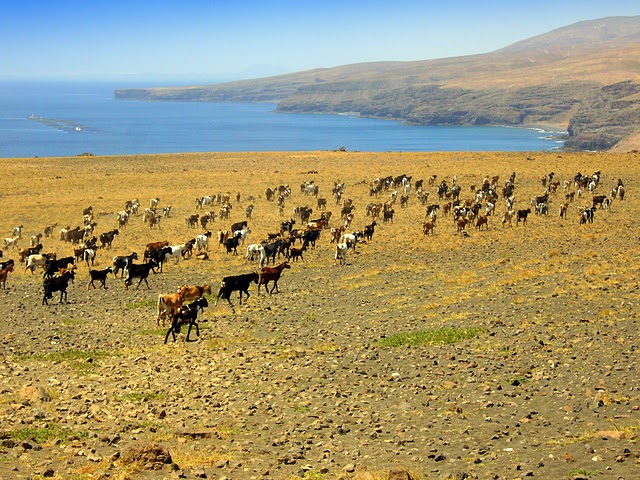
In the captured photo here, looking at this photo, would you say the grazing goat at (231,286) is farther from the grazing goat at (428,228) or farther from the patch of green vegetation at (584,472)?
the patch of green vegetation at (584,472)

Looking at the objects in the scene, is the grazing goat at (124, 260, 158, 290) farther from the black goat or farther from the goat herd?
the black goat

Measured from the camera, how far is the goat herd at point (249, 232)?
2298cm

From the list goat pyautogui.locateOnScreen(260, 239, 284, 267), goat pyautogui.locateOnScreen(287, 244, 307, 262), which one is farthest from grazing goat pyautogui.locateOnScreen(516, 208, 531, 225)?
goat pyautogui.locateOnScreen(260, 239, 284, 267)

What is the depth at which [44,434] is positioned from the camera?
37.9 ft

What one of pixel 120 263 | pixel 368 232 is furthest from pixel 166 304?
pixel 368 232

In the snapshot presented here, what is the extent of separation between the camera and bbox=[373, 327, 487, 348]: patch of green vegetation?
17125 mm

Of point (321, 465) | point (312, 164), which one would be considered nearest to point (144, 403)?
point (321, 465)

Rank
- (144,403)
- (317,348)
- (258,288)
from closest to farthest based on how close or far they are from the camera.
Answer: (144,403) < (317,348) < (258,288)

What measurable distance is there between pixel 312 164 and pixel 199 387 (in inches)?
2394

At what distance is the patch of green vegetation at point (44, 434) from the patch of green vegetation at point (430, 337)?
321 inches

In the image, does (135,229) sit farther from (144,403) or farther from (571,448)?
(571,448)

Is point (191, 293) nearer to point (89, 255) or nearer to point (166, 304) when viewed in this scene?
point (166, 304)

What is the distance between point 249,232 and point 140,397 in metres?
23.4

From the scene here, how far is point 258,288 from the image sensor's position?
79.3 ft
